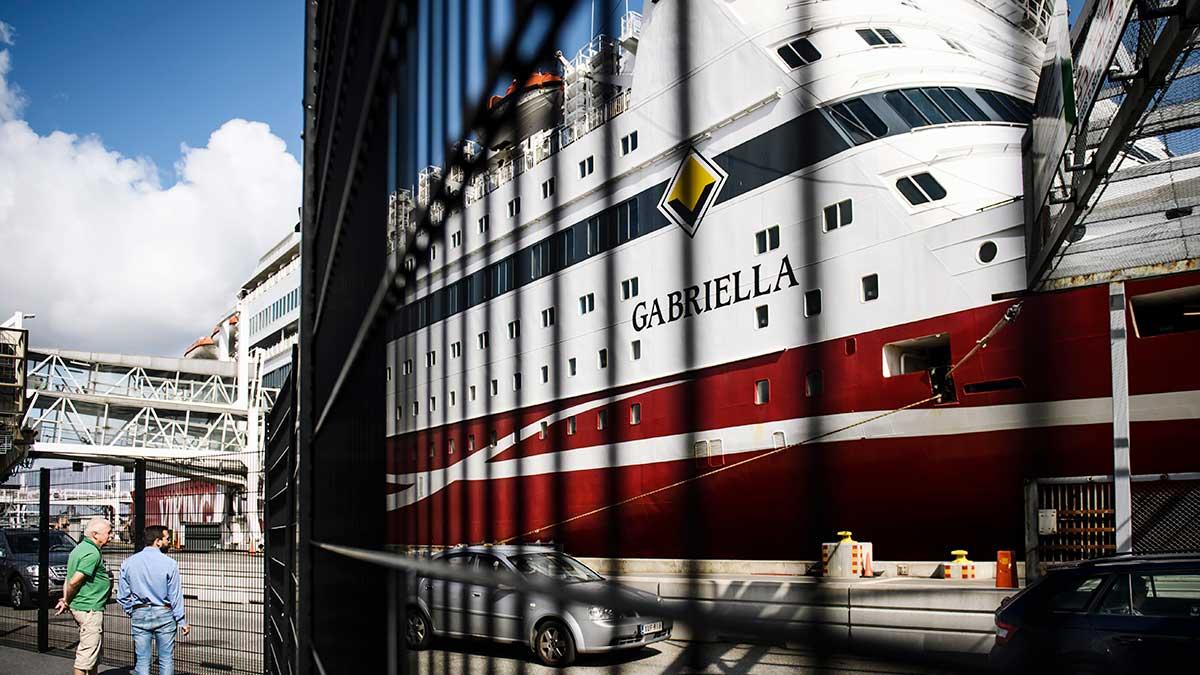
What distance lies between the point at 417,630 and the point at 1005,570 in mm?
4017

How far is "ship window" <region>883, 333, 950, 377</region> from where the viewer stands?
8.27 meters

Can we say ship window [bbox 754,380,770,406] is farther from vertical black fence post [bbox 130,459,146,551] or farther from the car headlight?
vertical black fence post [bbox 130,459,146,551]

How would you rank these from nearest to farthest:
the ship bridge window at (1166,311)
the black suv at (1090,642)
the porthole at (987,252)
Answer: the black suv at (1090,642) < the ship bridge window at (1166,311) < the porthole at (987,252)

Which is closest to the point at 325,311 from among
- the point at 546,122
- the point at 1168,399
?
the point at 546,122

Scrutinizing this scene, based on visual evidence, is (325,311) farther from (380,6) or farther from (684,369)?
(684,369)

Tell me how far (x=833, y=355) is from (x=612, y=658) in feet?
1.14

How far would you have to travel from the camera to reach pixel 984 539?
5914 mm

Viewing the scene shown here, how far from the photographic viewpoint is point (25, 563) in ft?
42.8

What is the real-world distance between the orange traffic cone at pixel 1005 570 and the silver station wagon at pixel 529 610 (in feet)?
11.6

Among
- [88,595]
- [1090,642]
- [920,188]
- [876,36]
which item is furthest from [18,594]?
[1090,642]

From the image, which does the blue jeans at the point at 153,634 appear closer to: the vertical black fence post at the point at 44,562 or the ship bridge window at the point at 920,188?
the vertical black fence post at the point at 44,562

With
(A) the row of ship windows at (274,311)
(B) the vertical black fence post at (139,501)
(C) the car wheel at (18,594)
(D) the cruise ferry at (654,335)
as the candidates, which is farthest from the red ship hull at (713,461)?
(A) the row of ship windows at (274,311)

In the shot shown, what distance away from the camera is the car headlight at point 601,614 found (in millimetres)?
698

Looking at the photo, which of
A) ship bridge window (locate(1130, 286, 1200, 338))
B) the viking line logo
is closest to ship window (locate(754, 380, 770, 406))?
the viking line logo
